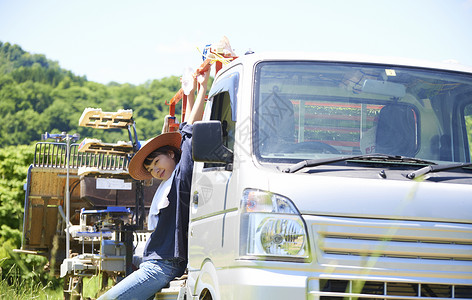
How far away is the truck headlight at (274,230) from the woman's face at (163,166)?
2461mm

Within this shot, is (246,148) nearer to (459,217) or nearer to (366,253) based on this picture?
(366,253)

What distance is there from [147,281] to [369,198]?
7.51 feet

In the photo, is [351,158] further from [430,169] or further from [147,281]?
[147,281]

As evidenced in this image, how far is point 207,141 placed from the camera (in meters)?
4.19

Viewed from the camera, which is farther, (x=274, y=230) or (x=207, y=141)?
(x=207, y=141)

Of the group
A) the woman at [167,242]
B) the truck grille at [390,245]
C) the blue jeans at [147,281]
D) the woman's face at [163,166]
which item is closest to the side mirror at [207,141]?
the truck grille at [390,245]

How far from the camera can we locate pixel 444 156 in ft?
14.9

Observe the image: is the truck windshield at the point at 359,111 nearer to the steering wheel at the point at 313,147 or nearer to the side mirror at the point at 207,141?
the steering wheel at the point at 313,147

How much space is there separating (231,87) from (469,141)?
1.67 meters

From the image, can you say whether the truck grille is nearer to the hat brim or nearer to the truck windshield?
the truck windshield

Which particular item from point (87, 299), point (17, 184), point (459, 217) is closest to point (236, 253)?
point (459, 217)

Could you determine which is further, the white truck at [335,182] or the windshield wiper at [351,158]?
the windshield wiper at [351,158]

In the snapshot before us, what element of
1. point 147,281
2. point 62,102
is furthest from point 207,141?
point 62,102

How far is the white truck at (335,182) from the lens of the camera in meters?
3.72
